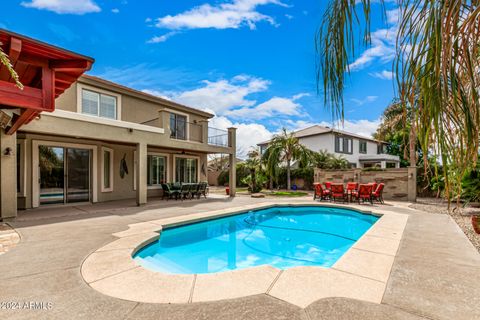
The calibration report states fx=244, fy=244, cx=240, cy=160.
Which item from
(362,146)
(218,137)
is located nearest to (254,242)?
(218,137)

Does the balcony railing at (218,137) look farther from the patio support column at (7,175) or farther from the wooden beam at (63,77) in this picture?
the wooden beam at (63,77)

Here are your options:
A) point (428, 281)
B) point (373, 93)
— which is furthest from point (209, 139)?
point (373, 93)

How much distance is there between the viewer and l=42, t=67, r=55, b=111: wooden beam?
482 centimetres

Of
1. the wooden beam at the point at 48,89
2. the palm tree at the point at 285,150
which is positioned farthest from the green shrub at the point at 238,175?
the wooden beam at the point at 48,89

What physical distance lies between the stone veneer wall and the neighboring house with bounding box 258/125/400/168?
1008 centimetres

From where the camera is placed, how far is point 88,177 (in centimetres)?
1212

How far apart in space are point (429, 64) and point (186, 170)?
663 inches

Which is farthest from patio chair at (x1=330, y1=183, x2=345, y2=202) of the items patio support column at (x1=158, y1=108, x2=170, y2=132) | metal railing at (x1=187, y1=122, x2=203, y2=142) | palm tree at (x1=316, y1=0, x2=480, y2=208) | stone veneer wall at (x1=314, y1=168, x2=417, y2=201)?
palm tree at (x1=316, y1=0, x2=480, y2=208)

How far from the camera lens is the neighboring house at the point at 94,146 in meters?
8.56

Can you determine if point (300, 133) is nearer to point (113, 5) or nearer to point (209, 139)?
point (209, 139)

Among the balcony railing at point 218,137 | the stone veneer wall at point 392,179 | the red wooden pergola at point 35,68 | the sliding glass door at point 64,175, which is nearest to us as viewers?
the red wooden pergola at point 35,68

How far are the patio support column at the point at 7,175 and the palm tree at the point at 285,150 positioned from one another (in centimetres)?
1744

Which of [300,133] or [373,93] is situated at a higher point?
[300,133]

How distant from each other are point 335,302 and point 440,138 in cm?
259
